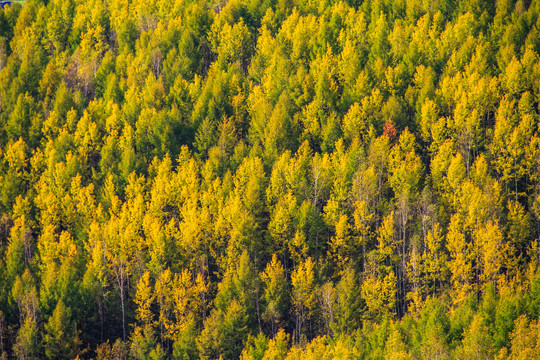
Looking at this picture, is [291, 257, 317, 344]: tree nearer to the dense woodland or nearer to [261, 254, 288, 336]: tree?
the dense woodland

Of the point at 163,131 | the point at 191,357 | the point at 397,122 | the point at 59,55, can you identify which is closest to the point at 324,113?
the point at 397,122

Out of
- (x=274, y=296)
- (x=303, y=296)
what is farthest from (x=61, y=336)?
(x=303, y=296)

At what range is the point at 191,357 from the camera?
68812mm

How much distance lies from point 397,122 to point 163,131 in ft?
105

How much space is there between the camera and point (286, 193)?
269ft

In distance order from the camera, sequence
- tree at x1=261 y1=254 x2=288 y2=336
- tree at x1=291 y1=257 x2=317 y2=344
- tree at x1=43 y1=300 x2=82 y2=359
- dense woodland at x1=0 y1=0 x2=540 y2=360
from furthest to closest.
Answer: tree at x1=291 y1=257 x2=317 y2=344
tree at x1=261 y1=254 x2=288 y2=336
dense woodland at x1=0 y1=0 x2=540 y2=360
tree at x1=43 y1=300 x2=82 y2=359

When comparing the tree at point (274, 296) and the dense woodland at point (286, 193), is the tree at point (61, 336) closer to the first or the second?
the dense woodland at point (286, 193)

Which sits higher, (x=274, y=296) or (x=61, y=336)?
(x=274, y=296)

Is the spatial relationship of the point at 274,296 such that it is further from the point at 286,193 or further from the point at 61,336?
the point at 61,336

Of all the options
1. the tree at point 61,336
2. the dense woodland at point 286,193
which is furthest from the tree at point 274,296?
the tree at point 61,336

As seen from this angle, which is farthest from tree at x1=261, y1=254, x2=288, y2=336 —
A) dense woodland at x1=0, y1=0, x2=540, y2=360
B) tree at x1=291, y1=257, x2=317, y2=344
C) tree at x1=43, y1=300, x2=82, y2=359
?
tree at x1=43, y1=300, x2=82, y2=359

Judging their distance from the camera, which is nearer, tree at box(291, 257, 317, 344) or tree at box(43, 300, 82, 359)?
tree at box(43, 300, 82, 359)

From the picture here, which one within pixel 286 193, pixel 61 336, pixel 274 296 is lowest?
pixel 61 336

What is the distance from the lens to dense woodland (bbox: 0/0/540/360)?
69.1 meters
